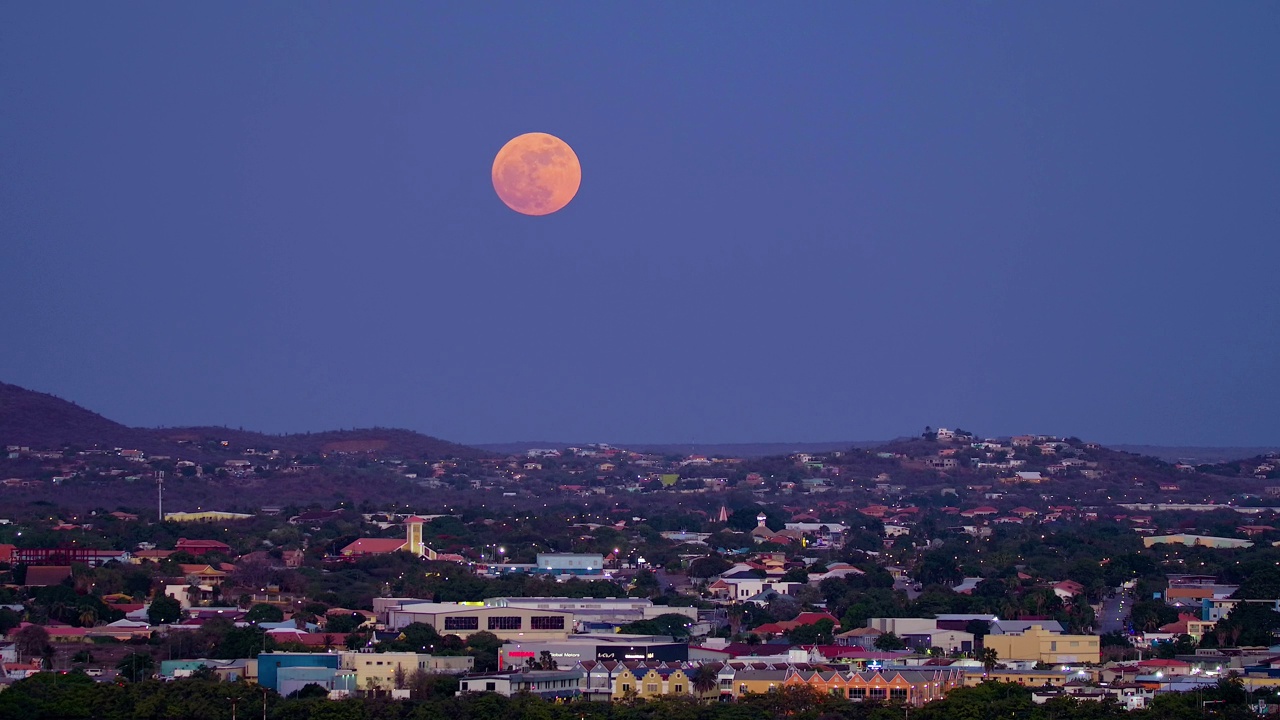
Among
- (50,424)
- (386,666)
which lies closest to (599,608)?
(386,666)

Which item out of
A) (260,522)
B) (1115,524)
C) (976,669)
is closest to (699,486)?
(1115,524)

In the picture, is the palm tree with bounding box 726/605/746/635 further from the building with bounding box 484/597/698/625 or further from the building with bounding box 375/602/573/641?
the building with bounding box 375/602/573/641

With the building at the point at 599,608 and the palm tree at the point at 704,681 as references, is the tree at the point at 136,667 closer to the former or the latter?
the building at the point at 599,608

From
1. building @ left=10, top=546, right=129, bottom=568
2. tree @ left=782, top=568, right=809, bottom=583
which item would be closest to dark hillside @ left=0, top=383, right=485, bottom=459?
building @ left=10, top=546, right=129, bottom=568

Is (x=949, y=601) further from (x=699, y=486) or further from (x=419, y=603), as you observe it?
(x=699, y=486)

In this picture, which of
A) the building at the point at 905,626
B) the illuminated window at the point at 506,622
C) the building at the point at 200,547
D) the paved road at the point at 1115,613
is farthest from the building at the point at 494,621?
the building at the point at 200,547

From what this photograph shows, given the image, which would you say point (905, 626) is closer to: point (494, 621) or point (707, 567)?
point (494, 621)
